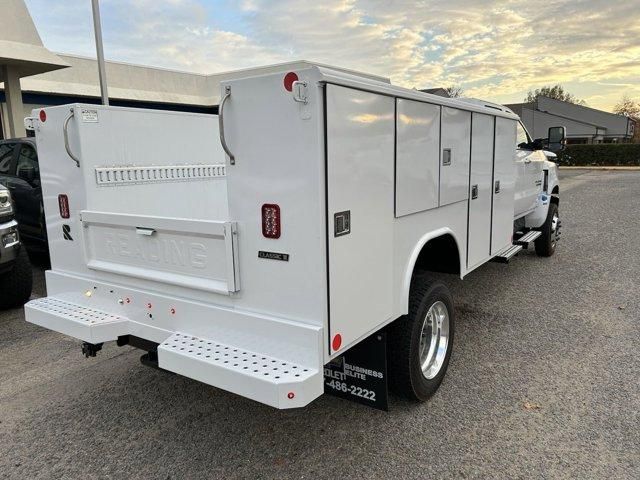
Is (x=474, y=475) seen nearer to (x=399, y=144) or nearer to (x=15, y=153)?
(x=399, y=144)

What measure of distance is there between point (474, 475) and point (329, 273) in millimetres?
1441

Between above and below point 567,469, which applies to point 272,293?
above

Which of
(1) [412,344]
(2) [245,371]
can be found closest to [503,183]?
(1) [412,344]

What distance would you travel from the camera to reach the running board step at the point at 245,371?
89.9 inches

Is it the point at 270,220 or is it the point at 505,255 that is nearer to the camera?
the point at 270,220

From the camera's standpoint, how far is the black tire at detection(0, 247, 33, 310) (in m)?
5.59

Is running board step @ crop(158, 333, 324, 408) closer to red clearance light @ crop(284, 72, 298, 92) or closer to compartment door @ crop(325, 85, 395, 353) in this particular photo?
compartment door @ crop(325, 85, 395, 353)

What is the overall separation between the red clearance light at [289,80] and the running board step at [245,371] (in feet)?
4.22

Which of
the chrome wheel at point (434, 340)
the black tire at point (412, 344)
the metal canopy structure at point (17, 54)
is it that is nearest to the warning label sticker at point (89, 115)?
the black tire at point (412, 344)

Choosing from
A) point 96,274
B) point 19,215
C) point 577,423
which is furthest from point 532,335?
point 19,215

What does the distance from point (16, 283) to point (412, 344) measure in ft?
15.2

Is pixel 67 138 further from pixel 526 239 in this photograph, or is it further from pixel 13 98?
pixel 13 98

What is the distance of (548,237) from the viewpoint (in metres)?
7.71

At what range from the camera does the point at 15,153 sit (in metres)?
7.47
